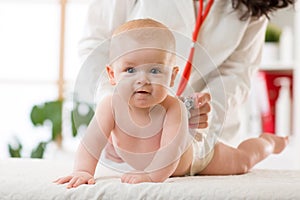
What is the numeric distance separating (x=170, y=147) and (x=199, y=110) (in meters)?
0.13

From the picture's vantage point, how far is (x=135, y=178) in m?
1.04

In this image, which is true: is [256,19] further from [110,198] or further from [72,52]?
[72,52]

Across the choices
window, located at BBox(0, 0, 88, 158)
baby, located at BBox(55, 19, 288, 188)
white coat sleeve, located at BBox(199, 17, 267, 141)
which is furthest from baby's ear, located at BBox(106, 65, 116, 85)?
window, located at BBox(0, 0, 88, 158)

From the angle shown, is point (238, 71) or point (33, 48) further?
point (33, 48)

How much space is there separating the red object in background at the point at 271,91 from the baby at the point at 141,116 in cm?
197

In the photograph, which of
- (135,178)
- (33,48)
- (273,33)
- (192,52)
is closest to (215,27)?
(192,52)

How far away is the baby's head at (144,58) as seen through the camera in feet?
3.43

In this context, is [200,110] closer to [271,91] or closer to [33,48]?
[271,91]

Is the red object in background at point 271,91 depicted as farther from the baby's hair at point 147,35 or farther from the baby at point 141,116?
the baby's hair at point 147,35

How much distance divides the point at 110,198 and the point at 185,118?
0.23 metres

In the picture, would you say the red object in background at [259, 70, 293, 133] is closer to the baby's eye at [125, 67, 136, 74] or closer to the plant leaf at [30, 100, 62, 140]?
the plant leaf at [30, 100, 62, 140]

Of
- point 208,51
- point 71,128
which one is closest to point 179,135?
point 208,51

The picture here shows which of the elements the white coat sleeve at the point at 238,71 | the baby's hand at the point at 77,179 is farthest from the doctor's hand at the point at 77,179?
the white coat sleeve at the point at 238,71

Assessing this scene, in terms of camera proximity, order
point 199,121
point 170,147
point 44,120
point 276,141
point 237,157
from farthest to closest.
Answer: point 44,120 → point 276,141 → point 237,157 → point 199,121 → point 170,147
